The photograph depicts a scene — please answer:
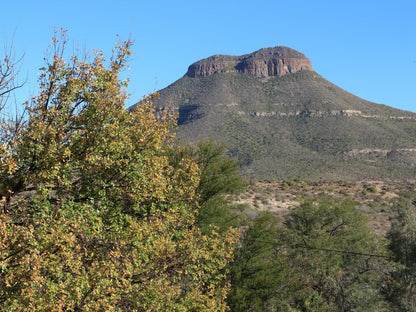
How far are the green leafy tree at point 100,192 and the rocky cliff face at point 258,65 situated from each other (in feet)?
540

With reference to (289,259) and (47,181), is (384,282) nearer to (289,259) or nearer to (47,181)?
(289,259)

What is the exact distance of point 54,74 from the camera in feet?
48.7

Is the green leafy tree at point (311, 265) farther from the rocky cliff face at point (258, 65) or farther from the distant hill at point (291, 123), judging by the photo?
the rocky cliff face at point (258, 65)

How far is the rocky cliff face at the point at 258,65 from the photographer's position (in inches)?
7096

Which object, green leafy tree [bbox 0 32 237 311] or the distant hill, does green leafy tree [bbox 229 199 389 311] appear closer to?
green leafy tree [bbox 0 32 237 311]

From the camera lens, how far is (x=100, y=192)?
13938 millimetres

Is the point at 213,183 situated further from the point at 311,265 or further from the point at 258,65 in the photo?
the point at 258,65

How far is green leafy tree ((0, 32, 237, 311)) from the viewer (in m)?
12.5

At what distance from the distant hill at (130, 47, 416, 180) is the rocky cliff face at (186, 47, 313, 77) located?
0.38 m

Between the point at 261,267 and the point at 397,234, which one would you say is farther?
the point at 397,234

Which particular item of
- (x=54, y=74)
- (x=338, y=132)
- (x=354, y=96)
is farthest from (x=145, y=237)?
(x=354, y=96)

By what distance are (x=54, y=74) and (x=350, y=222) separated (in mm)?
30013

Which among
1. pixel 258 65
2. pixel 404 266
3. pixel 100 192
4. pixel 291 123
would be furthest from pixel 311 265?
pixel 258 65

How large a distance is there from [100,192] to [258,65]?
6821 inches
